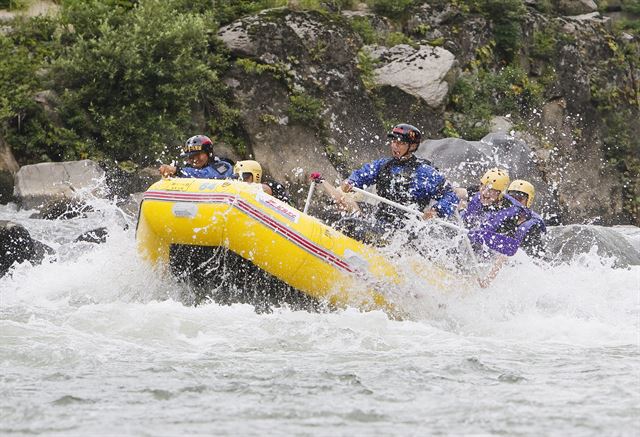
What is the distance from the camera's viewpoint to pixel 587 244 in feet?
40.2

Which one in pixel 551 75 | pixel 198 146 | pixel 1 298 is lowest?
pixel 551 75

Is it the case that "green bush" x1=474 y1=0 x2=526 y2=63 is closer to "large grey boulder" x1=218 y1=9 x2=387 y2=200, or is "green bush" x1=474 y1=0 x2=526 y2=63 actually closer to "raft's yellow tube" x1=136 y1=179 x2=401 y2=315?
"large grey boulder" x1=218 y1=9 x2=387 y2=200

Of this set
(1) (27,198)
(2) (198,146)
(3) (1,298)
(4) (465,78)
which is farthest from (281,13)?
(3) (1,298)

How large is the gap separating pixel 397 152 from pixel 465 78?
437 inches

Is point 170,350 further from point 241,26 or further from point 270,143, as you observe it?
point 241,26

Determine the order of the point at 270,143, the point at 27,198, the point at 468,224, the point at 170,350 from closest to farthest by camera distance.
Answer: the point at 170,350
the point at 468,224
the point at 27,198
the point at 270,143

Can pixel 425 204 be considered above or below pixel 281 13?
above

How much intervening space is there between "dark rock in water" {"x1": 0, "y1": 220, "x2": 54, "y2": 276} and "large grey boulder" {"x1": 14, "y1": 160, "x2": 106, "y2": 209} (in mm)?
2463

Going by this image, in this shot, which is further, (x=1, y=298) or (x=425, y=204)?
(x=425, y=204)

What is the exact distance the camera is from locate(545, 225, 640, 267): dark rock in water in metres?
12.2

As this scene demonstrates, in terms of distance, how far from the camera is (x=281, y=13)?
16.9m

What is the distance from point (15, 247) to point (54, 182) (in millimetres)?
3138

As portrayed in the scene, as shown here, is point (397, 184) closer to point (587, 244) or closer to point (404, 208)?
point (404, 208)

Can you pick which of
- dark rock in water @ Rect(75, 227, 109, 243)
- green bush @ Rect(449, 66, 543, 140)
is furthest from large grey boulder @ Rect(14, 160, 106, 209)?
green bush @ Rect(449, 66, 543, 140)
